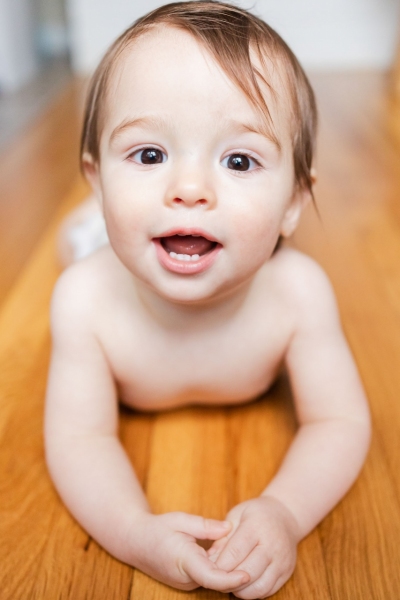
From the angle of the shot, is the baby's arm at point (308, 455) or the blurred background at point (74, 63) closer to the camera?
the baby's arm at point (308, 455)

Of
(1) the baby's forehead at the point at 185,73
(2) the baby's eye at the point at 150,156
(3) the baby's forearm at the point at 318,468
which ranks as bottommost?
(3) the baby's forearm at the point at 318,468

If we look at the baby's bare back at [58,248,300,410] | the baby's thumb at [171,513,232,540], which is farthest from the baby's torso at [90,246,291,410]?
the baby's thumb at [171,513,232,540]

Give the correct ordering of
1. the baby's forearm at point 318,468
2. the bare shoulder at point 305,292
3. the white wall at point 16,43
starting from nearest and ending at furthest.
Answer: the baby's forearm at point 318,468 < the bare shoulder at point 305,292 < the white wall at point 16,43

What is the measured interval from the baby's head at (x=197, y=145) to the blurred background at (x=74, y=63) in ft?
3.09

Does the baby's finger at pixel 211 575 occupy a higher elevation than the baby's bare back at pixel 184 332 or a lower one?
lower

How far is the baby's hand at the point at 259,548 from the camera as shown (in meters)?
0.60

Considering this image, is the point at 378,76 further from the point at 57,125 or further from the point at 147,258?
the point at 147,258

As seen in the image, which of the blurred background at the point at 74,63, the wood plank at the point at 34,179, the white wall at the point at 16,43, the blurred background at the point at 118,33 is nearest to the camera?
the wood plank at the point at 34,179

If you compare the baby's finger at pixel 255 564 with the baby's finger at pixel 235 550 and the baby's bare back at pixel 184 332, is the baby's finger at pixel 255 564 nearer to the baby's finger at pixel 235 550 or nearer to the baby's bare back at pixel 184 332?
the baby's finger at pixel 235 550

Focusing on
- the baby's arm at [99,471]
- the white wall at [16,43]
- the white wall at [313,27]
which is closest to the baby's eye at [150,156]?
the baby's arm at [99,471]

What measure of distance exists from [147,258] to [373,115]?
2.05m

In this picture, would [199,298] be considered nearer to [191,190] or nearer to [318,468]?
[191,190]

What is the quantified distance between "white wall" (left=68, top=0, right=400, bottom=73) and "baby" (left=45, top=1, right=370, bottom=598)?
2585mm

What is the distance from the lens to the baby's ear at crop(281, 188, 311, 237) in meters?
0.73
